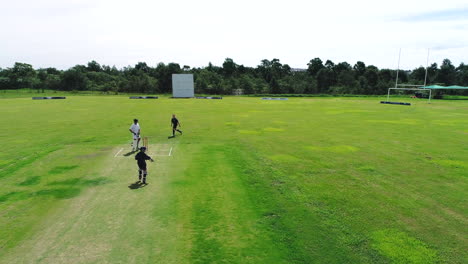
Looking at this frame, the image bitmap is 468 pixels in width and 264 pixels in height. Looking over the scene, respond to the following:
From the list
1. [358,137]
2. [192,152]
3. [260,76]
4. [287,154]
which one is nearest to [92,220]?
[192,152]

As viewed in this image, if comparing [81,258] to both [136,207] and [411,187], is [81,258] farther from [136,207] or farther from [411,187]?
[411,187]

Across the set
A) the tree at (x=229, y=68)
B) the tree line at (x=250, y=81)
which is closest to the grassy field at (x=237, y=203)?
the tree line at (x=250, y=81)

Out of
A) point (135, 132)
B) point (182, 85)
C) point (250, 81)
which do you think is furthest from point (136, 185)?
point (250, 81)

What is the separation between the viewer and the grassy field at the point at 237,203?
9297 millimetres

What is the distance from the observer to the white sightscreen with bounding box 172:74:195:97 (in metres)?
97.4

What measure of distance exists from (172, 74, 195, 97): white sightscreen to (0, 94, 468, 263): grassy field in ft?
Result: 245

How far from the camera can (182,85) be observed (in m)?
98.3

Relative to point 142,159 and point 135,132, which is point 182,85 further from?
point 142,159

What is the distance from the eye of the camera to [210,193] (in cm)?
1384

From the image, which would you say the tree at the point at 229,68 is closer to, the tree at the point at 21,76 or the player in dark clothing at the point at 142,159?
the tree at the point at 21,76

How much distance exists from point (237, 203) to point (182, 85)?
89097 millimetres

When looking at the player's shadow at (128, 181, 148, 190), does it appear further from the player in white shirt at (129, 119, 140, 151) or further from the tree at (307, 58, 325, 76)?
the tree at (307, 58, 325, 76)

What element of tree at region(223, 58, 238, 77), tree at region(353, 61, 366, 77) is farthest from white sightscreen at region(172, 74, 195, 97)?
tree at region(353, 61, 366, 77)

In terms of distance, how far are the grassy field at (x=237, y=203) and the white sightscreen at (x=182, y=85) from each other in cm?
7477
